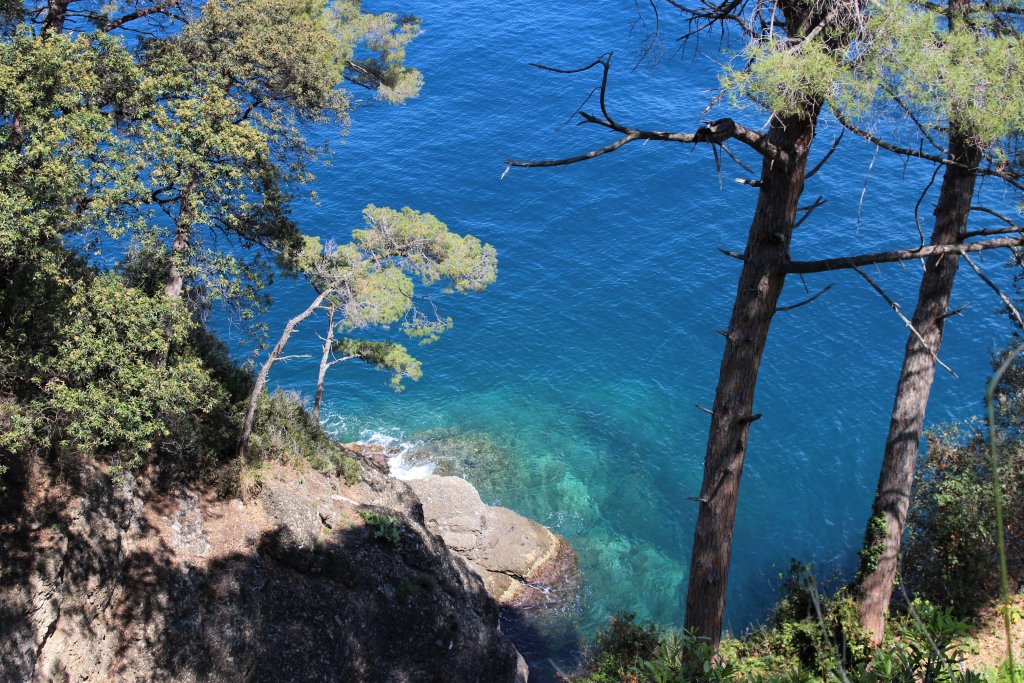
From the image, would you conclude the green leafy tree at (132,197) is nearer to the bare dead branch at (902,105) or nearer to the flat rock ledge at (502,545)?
the flat rock ledge at (502,545)

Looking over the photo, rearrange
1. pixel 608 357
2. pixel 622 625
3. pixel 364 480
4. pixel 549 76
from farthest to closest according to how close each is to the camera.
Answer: pixel 549 76
pixel 608 357
pixel 364 480
pixel 622 625

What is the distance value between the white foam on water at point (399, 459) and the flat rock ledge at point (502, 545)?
1.75 metres

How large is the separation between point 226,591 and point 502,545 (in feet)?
37.4

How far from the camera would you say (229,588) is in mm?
14023

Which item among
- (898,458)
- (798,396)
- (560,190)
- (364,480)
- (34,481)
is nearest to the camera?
(34,481)

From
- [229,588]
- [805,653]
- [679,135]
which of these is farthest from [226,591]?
[679,135]

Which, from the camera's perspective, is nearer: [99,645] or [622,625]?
[99,645]

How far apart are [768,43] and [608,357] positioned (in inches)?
990

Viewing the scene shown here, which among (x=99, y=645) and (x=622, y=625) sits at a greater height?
(x=99, y=645)

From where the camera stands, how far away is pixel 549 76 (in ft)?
155

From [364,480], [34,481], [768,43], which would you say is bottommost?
[364,480]

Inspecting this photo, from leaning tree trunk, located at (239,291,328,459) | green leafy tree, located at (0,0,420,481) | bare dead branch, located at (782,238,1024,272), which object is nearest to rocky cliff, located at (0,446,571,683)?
leaning tree trunk, located at (239,291,328,459)

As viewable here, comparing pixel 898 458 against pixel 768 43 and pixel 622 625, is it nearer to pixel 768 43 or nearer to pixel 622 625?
pixel 622 625

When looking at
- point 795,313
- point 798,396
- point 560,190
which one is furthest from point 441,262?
point 560,190
